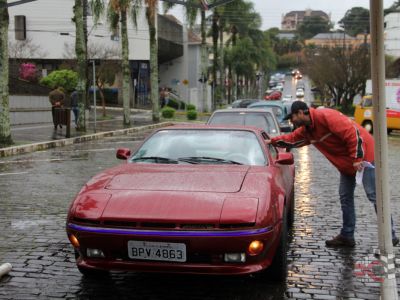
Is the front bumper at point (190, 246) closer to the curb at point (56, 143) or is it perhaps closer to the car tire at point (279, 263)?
the car tire at point (279, 263)

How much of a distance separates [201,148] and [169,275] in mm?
1484

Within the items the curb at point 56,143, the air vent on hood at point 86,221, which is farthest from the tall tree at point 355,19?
the air vent on hood at point 86,221

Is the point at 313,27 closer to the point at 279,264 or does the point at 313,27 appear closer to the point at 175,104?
the point at 175,104

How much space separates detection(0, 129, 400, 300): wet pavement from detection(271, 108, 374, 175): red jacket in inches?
39.9

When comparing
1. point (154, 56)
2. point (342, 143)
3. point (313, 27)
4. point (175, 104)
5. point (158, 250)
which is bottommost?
point (158, 250)

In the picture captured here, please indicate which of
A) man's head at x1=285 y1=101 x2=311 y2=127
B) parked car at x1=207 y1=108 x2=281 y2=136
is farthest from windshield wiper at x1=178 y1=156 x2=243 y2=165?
parked car at x1=207 y1=108 x2=281 y2=136

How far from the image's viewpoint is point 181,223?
4.33 metres

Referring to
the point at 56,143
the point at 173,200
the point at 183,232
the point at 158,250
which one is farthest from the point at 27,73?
the point at 183,232

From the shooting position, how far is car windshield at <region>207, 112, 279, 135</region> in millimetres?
12141

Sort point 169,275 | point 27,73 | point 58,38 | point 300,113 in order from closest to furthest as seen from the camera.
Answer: point 169,275, point 300,113, point 27,73, point 58,38

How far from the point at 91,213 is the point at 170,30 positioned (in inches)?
2248

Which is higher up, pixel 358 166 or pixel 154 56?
pixel 154 56

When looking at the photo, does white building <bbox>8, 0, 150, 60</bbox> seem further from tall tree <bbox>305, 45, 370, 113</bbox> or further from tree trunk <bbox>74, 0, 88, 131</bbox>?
tree trunk <bbox>74, 0, 88, 131</bbox>

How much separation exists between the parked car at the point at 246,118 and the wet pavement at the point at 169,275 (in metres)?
1.97
